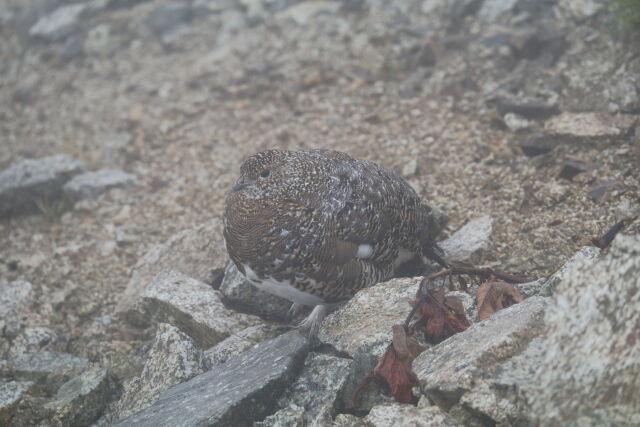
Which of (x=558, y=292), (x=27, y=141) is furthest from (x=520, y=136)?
(x=27, y=141)

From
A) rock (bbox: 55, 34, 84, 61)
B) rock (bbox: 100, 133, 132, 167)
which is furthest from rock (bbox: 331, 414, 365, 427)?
rock (bbox: 55, 34, 84, 61)

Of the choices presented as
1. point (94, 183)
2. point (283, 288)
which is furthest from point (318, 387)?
point (94, 183)

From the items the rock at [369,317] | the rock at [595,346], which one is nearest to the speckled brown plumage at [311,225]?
the rock at [369,317]

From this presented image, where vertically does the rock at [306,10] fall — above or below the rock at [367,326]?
above

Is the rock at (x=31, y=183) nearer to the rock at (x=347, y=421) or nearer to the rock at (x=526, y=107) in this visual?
the rock at (x=526, y=107)

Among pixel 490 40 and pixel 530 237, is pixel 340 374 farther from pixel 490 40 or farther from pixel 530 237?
pixel 490 40

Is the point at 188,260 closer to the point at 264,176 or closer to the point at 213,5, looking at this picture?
the point at 264,176

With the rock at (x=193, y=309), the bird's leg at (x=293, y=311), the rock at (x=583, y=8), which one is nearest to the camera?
the rock at (x=193, y=309)
